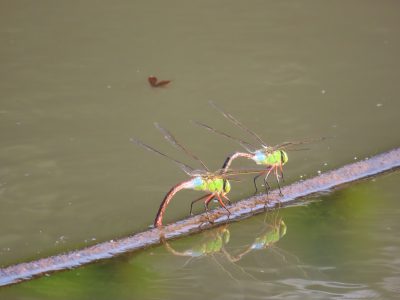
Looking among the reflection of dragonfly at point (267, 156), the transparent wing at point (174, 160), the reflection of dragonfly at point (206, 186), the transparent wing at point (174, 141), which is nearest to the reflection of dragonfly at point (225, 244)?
the reflection of dragonfly at point (206, 186)

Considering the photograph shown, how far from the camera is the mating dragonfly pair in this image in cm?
336

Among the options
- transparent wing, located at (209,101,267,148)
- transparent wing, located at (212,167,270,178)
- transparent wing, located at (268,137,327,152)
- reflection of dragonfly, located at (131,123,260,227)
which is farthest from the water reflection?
transparent wing, located at (209,101,267,148)

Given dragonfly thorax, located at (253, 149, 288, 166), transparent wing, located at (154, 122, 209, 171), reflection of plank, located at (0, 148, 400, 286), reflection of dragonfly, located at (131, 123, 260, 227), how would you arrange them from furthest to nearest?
1. transparent wing, located at (154, 122, 209, 171)
2. dragonfly thorax, located at (253, 149, 288, 166)
3. reflection of dragonfly, located at (131, 123, 260, 227)
4. reflection of plank, located at (0, 148, 400, 286)

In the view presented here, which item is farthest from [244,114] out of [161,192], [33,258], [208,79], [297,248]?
[33,258]

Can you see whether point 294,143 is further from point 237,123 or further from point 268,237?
point 268,237

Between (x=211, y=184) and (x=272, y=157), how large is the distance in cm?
37

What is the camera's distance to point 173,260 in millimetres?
3123

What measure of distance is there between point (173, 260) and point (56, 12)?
7.87 feet

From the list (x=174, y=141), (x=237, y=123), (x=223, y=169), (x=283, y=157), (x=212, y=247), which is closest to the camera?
(x=212, y=247)

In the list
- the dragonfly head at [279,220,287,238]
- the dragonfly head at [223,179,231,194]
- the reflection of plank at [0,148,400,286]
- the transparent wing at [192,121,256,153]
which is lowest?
the dragonfly head at [279,220,287,238]

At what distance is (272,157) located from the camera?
11.7 ft

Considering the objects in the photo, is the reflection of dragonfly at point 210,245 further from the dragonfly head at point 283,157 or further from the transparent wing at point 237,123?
the transparent wing at point 237,123

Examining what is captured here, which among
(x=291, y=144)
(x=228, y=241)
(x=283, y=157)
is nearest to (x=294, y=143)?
(x=291, y=144)

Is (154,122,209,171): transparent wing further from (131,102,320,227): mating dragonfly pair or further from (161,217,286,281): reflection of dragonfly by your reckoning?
(161,217,286,281): reflection of dragonfly
